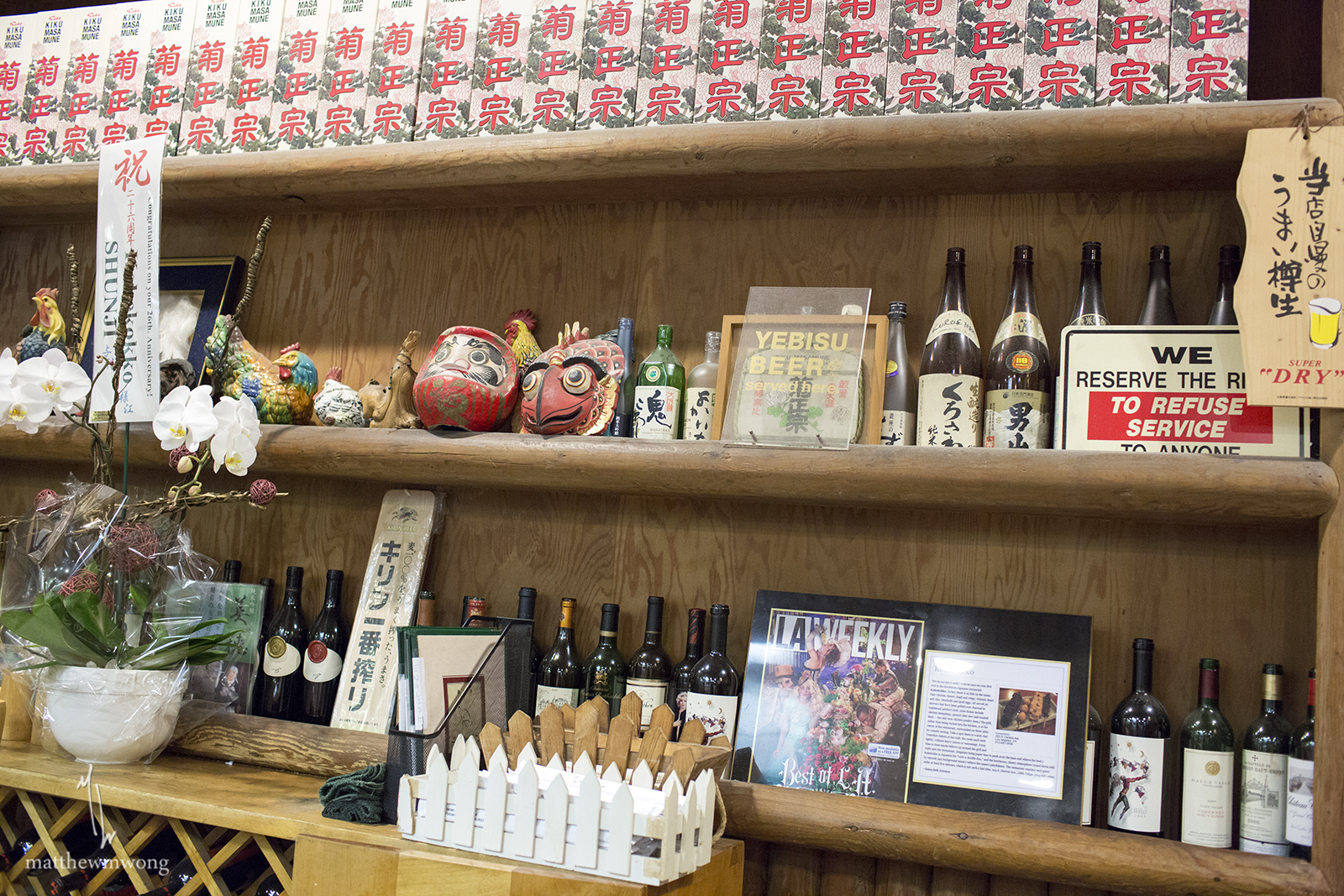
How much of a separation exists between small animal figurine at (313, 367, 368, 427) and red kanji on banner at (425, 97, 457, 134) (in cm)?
49

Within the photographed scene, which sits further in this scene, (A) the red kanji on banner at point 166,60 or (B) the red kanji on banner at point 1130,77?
(A) the red kanji on banner at point 166,60

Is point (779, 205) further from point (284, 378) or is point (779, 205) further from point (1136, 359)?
point (284, 378)

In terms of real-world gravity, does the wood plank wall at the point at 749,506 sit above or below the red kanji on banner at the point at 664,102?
below

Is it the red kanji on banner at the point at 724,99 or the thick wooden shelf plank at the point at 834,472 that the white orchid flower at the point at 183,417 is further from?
the red kanji on banner at the point at 724,99

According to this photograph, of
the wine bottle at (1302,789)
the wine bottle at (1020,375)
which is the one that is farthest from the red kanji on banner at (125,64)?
the wine bottle at (1302,789)

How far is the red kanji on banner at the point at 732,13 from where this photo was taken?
162 centimetres

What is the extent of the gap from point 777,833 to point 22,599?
50.8 inches

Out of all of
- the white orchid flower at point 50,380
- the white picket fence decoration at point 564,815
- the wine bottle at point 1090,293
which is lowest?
the white picket fence decoration at point 564,815

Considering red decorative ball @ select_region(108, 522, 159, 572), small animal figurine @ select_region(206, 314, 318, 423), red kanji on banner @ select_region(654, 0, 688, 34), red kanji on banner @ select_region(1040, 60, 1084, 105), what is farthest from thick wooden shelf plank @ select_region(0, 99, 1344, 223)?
red decorative ball @ select_region(108, 522, 159, 572)

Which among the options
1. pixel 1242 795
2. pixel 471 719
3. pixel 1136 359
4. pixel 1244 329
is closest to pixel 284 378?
pixel 471 719

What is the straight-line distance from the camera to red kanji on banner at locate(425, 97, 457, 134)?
5.81 ft

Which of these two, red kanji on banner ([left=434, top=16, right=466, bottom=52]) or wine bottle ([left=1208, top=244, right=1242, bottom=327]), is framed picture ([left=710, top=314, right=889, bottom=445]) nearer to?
wine bottle ([left=1208, top=244, right=1242, bottom=327])

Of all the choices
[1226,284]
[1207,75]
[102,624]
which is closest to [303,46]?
[102,624]

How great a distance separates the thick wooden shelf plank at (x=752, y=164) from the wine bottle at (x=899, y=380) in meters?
0.23
